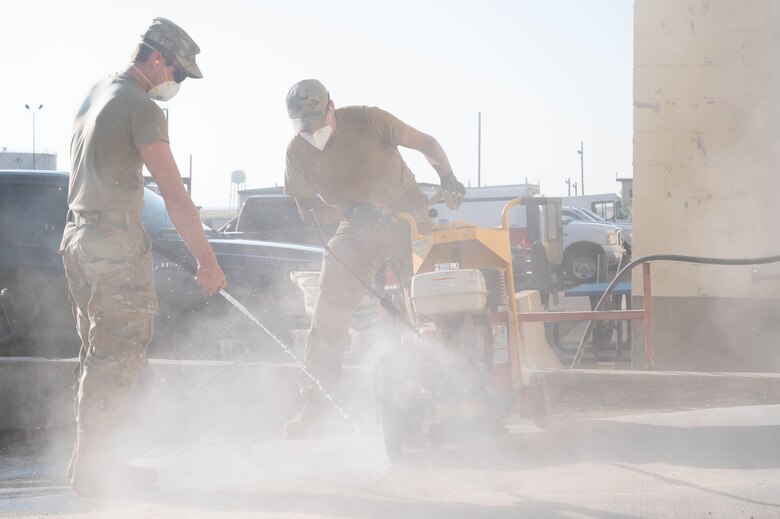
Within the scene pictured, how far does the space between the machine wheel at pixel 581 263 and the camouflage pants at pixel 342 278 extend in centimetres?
1793

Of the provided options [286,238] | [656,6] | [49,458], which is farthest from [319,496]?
[286,238]

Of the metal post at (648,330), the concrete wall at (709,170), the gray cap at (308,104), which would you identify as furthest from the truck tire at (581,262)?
the gray cap at (308,104)

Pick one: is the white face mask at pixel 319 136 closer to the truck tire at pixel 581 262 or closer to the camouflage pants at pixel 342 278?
the camouflage pants at pixel 342 278

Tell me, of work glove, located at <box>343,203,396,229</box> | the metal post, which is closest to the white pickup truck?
the metal post

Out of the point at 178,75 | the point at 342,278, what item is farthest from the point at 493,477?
the point at 178,75

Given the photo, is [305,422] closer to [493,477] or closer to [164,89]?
[493,477]

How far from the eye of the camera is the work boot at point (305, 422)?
18.3 ft

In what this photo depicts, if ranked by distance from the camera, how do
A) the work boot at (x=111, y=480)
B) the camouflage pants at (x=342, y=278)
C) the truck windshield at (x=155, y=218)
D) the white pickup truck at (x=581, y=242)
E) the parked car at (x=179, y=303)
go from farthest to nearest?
the white pickup truck at (x=581, y=242)
the truck windshield at (x=155, y=218)
the parked car at (x=179, y=303)
the camouflage pants at (x=342, y=278)
the work boot at (x=111, y=480)

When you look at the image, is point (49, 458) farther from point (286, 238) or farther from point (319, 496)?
point (286, 238)

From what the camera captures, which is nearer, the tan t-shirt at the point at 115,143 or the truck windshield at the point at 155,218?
the tan t-shirt at the point at 115,143

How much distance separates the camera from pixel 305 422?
18.3ft

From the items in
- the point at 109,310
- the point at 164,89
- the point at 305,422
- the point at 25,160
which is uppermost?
the point at 25,160

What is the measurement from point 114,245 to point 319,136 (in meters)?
1.52

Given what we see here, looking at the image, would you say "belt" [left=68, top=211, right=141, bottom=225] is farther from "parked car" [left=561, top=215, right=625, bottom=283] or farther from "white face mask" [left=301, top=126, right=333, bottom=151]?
"parked car" [left=561, top=215, right=625, bottom=283]
